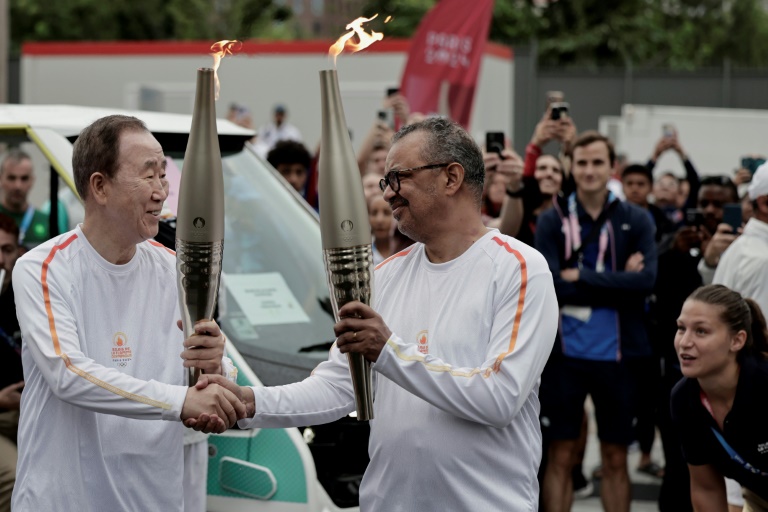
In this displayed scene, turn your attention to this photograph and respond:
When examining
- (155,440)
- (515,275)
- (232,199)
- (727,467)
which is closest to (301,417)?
(155,440)

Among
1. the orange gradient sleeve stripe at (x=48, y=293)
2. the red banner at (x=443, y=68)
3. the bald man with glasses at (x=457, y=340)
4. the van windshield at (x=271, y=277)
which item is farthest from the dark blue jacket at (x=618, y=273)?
the red banner at (x=443, y=68)

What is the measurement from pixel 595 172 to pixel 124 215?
4.11 meters

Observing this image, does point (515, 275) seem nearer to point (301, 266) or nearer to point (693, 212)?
point (301, 266)

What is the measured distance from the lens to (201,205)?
367 cm

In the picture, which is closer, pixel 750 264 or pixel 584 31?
pixel 750 264

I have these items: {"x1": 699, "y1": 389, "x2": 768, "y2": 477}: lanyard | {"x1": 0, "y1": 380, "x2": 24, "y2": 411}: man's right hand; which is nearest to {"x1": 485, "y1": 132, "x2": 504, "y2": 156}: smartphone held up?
{"x1": 699, "y1": 389, "x2": 768, "y2": 477}: lanyard

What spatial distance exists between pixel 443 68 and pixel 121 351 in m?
9.28

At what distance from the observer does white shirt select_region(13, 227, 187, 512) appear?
3.82 metres

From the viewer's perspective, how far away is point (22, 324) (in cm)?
396

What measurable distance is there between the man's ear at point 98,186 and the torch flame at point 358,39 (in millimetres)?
815

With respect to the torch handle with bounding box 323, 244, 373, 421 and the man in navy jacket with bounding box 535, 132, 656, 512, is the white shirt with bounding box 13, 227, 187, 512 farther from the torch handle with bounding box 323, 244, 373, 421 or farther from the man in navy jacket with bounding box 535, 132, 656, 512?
the man in navy jacket with bounding box 535, 132, 656, 512

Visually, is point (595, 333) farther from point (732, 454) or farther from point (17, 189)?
point (17, 189)

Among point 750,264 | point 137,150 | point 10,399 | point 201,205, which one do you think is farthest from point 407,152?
point 750,264

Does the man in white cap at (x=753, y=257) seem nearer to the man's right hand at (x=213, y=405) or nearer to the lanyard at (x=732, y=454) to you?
the lanyard at (x=732, y=454)
